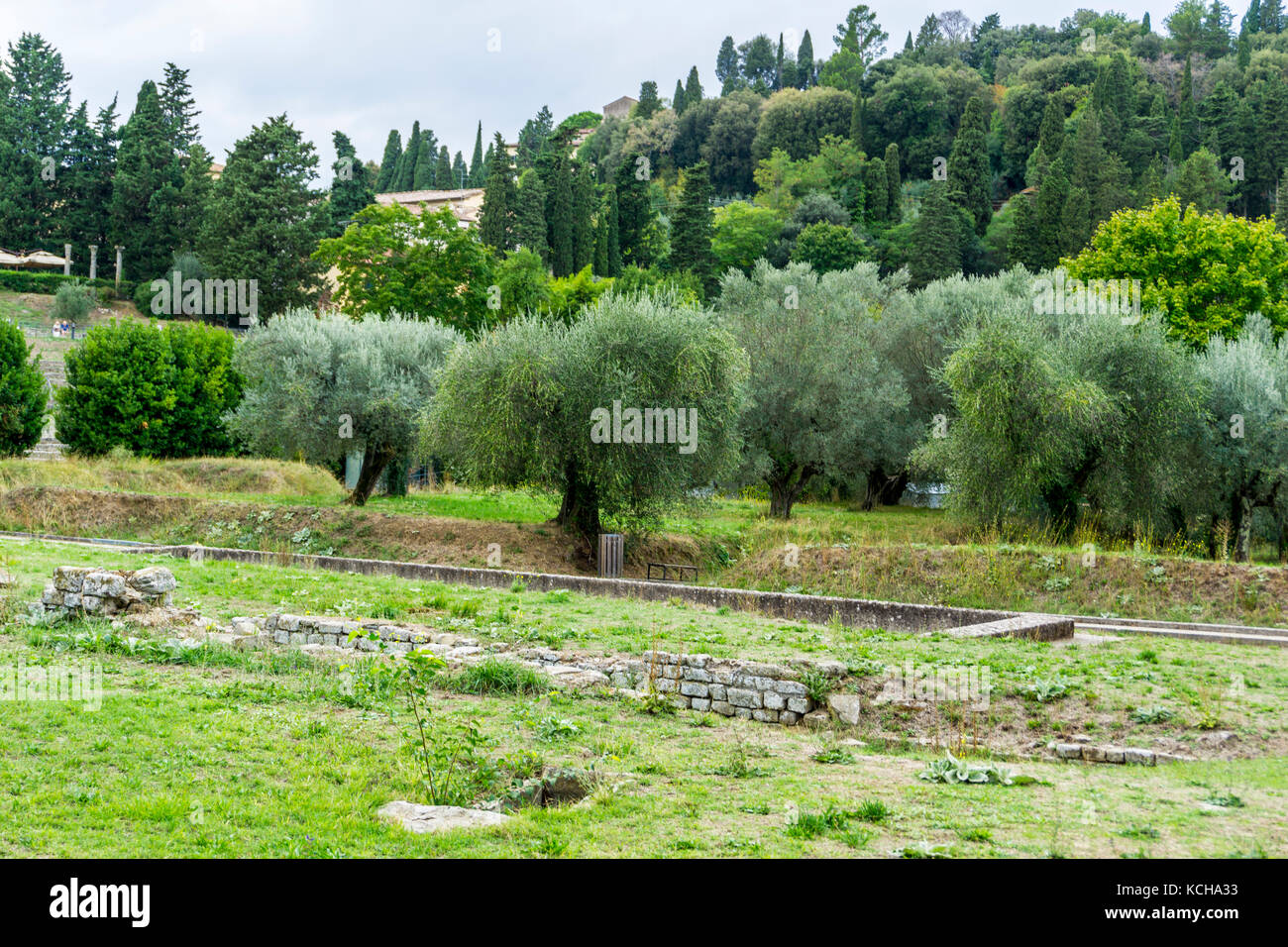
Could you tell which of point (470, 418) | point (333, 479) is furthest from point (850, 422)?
point (333, 479)

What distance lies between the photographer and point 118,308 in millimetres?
72688

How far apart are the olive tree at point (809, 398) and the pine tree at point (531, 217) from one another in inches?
1518

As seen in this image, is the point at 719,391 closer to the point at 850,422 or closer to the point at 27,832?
the point at 850,422

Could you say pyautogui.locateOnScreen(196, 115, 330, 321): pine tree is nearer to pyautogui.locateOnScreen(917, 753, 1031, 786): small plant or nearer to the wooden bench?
the wooden bench

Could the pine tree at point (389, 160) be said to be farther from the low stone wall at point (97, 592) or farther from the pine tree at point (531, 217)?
the low stone wall at point (97, 592)

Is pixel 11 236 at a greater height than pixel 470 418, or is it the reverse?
pixel 11 236

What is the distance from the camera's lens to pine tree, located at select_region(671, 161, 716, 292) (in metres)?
72.7

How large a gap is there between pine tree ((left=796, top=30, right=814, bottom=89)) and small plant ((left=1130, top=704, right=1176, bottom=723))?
176049mm

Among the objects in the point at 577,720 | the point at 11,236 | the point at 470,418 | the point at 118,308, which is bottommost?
the point at 577,720

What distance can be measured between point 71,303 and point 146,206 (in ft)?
45.7

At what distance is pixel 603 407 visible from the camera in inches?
1005

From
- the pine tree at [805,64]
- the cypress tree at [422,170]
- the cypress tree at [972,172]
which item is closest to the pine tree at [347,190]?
the cypress tree at [422,170]

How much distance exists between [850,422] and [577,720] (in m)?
27.8

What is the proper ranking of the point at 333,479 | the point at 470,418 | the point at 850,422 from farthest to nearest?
the point at 333,479
the point at 850,422
the point at 470,418
